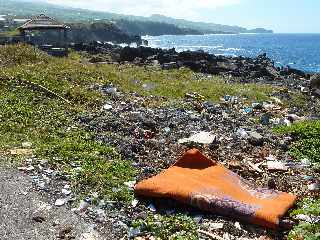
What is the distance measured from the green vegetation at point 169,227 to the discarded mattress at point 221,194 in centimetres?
50

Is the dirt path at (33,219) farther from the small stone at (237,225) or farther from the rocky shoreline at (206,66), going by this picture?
the rocky shoreline at (206,66)

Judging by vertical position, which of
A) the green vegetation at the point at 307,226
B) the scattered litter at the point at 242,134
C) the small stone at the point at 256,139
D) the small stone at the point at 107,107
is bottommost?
the scattered litter at the point at 242,134

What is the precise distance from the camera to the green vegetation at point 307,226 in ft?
25.4

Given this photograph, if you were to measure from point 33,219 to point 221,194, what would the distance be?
3228 mm

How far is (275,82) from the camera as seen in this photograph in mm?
32719

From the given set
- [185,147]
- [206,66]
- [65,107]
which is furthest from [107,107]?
[206,66]

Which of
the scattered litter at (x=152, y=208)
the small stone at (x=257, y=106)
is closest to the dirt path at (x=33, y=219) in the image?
the scattered litter at (x=152, y=208)

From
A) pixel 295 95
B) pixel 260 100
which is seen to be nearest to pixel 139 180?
pixel 260 100

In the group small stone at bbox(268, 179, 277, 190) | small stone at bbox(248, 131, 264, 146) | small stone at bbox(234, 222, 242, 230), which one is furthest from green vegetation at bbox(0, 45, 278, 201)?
small stone at bbox(248, 131, 264, 146)

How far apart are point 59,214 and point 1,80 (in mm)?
9823

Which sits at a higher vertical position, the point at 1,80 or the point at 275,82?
the point at 1,80

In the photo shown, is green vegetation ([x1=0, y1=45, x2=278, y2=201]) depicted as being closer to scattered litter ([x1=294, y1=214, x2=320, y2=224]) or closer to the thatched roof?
scattered litter ([x1=294, y1=214, x2=320, y2=224])

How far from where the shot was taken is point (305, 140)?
13.6m

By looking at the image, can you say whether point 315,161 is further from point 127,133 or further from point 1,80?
point 1,80
